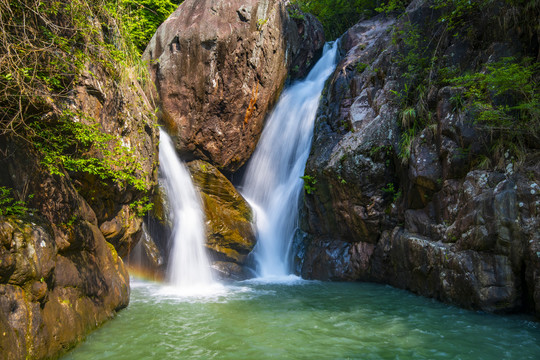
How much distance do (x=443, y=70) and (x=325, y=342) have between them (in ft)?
20.6

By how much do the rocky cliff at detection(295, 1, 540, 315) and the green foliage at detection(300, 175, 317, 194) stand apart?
0.50 feet

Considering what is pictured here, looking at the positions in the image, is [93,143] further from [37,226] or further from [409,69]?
[409,69]

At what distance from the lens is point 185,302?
6652 mm

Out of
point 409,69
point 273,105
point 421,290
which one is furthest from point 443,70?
point 273,105

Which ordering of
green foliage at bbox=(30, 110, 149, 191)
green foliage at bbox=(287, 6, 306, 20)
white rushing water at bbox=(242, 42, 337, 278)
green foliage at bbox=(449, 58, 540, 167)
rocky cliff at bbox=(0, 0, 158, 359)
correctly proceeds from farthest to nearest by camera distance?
1. green foliage at bbox=(287, 6, 306, 20)
2. white rushing water at bbox=(242, 42, 337, 278)
3. green foliage at bbox=(449, 58, 540, 167)
4. green foliage at bbox=(30, 110, 149, 191)
5. rocky cliff at bbox=(0, 0, 158, 359)

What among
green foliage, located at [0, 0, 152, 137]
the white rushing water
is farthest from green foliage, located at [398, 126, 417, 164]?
green foliage, located at [0, 0, 152, 137]

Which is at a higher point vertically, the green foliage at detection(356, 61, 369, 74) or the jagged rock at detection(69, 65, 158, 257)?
the green foliage at detection(356, 61, 369, 74)

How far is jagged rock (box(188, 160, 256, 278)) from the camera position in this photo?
9.81 m

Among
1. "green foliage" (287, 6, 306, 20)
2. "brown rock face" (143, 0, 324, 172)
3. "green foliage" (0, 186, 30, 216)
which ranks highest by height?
"green foliage" (287, 6, 306, 20)

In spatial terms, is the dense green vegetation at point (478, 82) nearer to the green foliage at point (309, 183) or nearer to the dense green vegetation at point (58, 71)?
the green foliage at point (309, 183)

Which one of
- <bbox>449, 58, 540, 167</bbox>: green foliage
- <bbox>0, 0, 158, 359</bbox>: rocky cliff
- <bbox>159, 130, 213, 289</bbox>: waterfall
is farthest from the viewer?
<bbox>159, 130, 213, 289</bbox>: waterfall

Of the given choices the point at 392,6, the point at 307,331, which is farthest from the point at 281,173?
the point at 307,331

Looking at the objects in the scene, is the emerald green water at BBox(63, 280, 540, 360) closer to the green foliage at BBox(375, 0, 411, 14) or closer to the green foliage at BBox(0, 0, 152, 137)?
the green foliage at BBox(0, 0, 152, 137)

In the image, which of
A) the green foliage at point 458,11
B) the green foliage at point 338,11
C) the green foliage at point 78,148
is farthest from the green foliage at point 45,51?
the green foliage at point 338,11
